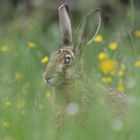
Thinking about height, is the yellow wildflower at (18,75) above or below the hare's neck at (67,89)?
above

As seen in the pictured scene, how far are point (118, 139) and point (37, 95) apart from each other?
2.19m

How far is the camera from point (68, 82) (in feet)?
21.7

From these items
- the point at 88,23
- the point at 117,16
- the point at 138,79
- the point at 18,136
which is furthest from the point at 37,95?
the point at 117,16

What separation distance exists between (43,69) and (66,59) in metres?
1.71

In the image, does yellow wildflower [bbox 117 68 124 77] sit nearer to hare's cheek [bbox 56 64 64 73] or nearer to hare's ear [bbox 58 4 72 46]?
hare's ear [bbox 58 4 72 46]

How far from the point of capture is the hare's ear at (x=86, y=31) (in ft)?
22.7

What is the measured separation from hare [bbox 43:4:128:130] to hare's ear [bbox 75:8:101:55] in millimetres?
38

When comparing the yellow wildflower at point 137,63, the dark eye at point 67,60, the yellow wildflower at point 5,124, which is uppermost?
the yellow wildflower at point 137,63

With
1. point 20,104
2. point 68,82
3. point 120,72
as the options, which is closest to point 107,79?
point 120,72

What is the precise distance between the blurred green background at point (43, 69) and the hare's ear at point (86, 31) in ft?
0.24

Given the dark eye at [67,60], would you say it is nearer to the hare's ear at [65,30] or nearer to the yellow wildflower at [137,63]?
the hare's ear at [65,30]

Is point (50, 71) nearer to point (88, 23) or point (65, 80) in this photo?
point (65, 80)

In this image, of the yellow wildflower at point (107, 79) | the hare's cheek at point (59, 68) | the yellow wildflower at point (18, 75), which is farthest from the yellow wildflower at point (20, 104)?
the yellow wildflower at point (107, 79)

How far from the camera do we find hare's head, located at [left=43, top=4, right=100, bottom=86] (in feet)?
21.2
